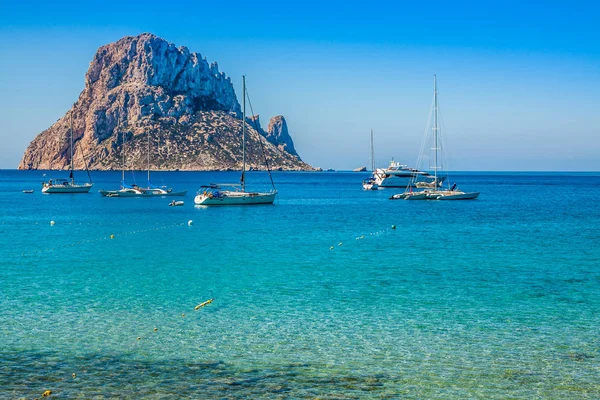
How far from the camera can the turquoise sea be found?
1441 cm

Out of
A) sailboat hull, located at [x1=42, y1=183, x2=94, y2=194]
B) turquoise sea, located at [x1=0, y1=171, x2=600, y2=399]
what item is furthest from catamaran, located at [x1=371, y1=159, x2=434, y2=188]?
turquoise sea, located at [x1=0, y1=171, x2=600, y2=399]

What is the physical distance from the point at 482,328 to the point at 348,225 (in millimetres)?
37196

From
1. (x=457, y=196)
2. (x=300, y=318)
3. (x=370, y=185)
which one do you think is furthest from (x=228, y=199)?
(x=370, y=185)

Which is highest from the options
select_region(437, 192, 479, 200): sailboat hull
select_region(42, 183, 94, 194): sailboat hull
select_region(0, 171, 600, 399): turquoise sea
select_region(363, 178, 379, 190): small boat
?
select_region(42, 183, 94, 194): sailboat hull

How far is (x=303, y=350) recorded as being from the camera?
16953 millimetres

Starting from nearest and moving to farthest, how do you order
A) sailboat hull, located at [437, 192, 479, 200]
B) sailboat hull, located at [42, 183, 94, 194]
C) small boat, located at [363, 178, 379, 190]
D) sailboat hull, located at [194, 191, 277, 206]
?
sailboat hull, located at [194, 191, 277, 206]
sailboat hull, located at [437, 192, 479, 200]
sailboat hull, located at [42, 183, 94, 194]
small boat, located at [363, 178, 379, 190]

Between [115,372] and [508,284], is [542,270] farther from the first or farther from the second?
[115,372]

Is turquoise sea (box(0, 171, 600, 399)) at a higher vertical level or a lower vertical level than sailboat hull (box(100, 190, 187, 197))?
lower

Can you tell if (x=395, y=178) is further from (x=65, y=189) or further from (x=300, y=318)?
(x=300, y=318)

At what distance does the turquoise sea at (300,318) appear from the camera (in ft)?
47.3

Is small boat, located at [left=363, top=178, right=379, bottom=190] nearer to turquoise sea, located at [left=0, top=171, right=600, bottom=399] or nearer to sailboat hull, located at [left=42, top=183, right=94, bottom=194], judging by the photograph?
sailboat hull, located at [left=42, top=183, right=94, bottom=194]

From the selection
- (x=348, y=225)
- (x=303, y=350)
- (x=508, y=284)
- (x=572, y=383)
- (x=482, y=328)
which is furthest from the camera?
(x=348, y=225)

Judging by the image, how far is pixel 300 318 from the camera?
2059cm

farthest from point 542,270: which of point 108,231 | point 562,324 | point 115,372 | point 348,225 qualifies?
point 108,231
